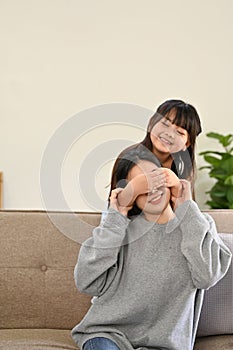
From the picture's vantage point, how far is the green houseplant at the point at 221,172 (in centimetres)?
372

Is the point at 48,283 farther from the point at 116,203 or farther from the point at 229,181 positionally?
the point at 229,181

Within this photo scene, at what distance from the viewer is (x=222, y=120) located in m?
3.97

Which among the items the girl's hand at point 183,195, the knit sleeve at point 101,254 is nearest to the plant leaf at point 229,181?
the girl's hand at point 183,195

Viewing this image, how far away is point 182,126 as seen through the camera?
1.82 m

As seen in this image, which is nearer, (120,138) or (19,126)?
(120,138)

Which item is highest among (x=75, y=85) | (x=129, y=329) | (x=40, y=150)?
(x=75, y=85)

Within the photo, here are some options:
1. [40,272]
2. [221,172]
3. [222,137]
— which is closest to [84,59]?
[222,137]

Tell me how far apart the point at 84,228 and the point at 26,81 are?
2061mm

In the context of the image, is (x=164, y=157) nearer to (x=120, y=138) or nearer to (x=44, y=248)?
(x=120, y=138)

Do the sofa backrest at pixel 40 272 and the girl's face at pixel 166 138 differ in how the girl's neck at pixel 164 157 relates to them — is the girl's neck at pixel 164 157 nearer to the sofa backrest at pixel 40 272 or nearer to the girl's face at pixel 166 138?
the girl's face at pixel 166 138

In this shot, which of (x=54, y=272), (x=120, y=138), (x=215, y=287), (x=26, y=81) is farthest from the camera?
(x=26, y=81)

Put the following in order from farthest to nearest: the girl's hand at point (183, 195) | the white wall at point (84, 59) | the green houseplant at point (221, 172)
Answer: the white wall at point (84, 59)
the green houseplant at point (221, 172)
the girl's hand at point (183, 195)

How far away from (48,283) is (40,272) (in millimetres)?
43

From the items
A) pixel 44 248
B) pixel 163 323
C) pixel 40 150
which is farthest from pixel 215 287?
pixel 40 150
